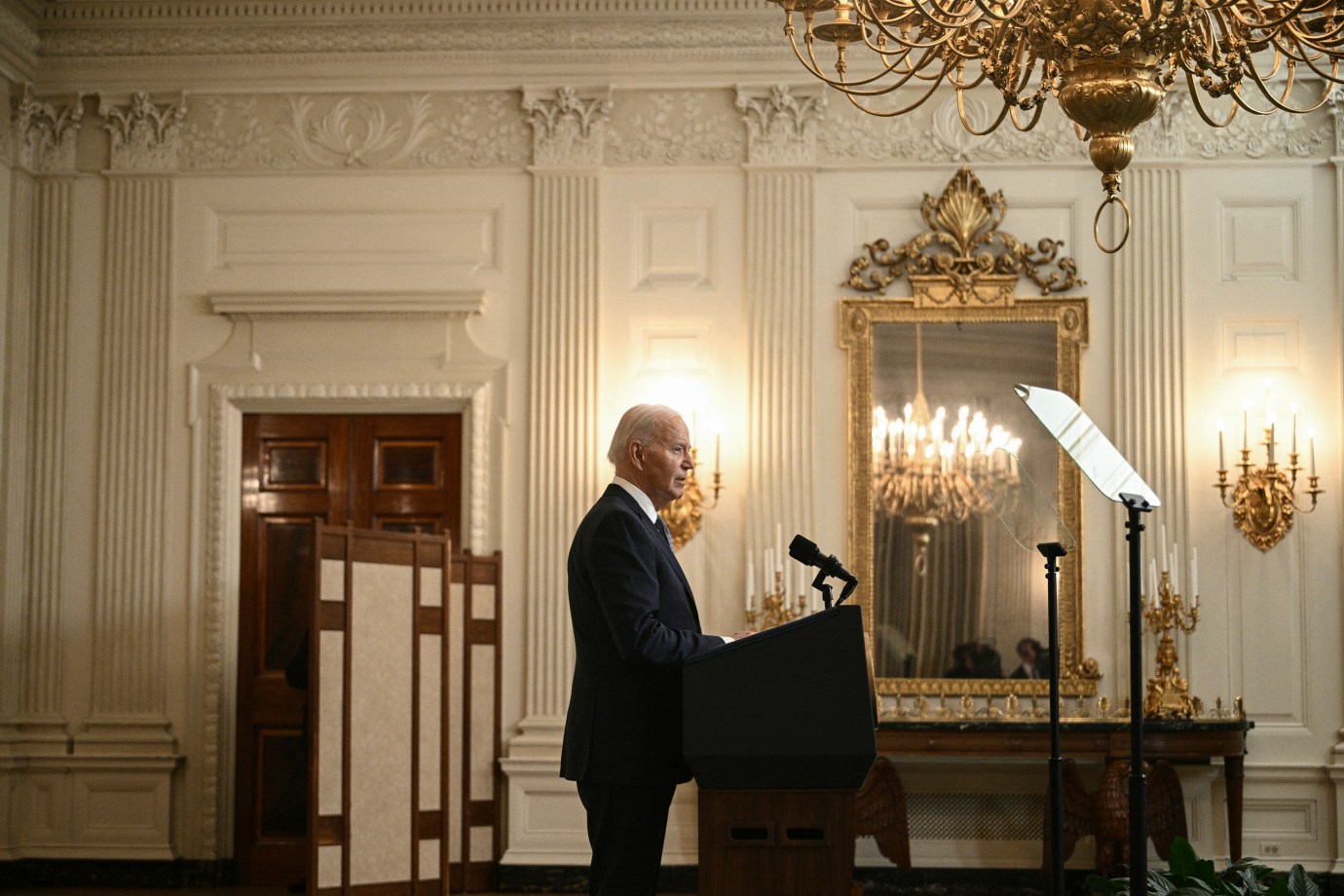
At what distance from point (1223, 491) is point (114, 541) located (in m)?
5.42

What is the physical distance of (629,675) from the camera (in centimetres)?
350

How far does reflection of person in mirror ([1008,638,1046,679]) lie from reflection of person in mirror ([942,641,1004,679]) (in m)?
0.09

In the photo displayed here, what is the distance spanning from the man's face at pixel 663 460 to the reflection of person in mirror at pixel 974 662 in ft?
12.7

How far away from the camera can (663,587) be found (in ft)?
11.6

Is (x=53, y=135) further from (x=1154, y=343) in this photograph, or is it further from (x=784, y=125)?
(x=1154, y=343)

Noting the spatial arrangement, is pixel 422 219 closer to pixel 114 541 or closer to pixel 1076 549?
pixel 114 541

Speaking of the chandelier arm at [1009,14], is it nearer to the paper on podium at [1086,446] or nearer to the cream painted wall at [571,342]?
the paper on podium at [1086,446]

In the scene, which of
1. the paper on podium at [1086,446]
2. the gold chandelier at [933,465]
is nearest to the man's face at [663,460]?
the paper on podium at [1086,446]

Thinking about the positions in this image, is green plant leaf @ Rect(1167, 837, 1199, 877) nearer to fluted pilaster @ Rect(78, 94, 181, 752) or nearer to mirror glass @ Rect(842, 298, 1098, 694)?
mirror glass @ Rect(842, 298, 1098, 694)

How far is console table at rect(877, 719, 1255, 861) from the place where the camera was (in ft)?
21.6

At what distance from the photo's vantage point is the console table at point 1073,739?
21.6ft

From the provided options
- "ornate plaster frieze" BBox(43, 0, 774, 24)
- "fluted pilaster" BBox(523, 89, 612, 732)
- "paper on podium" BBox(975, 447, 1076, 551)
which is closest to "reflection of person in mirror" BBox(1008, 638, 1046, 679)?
"fluted pilaster" BBox(523, 89, 612, 732)

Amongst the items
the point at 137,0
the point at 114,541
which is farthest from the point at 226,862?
the point at 137,0

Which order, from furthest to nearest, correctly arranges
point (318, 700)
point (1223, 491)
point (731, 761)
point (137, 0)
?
point (137, 0), point (1223, 491), point (318, 700), point (731, 761)
